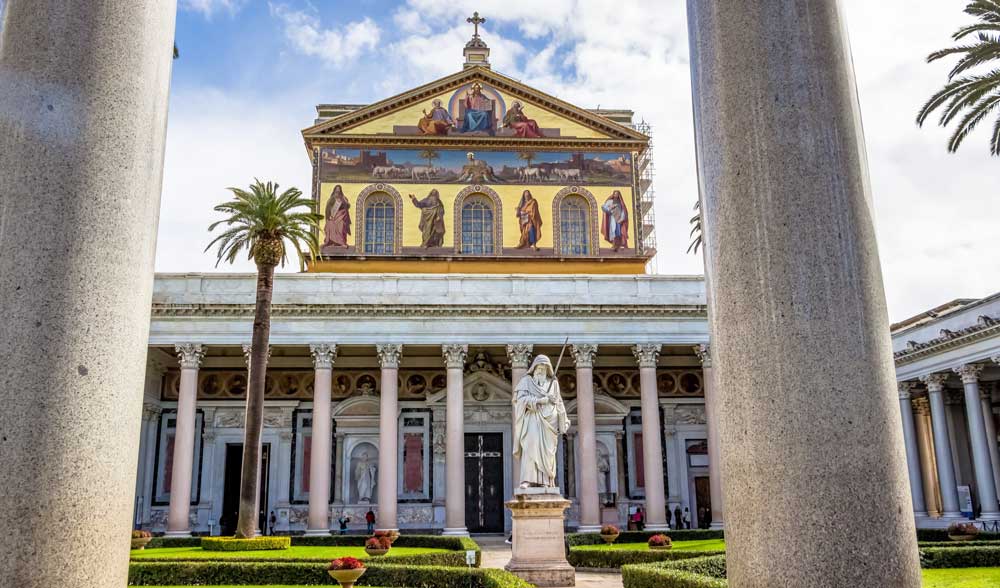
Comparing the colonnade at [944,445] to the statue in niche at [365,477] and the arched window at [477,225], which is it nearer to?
the arched window at [477,225]

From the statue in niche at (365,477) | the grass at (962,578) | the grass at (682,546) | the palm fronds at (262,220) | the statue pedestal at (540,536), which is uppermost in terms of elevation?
the palm fronds at (262,220)

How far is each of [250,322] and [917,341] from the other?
2501 centimetres

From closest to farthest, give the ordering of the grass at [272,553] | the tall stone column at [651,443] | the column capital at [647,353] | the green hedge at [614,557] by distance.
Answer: the green hedge at [614,557] < the grass at [272,553] < the tall stone column at [651,443] < the column capital at [647,353]

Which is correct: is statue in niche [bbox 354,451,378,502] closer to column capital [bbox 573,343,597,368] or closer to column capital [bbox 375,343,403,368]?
column capital [bbox 375,343,403,368]

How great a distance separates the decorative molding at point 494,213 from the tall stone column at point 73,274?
3294cm

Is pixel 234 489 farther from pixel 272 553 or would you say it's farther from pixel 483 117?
pixel 483 117

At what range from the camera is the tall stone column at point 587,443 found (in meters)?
29.1

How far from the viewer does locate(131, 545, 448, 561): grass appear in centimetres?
1862

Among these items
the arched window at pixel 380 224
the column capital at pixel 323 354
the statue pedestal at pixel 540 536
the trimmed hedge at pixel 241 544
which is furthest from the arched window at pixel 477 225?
A: the statue pedestal at pixel 540 536

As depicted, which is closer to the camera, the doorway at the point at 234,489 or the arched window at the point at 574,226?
the doorway at the point at 234,489

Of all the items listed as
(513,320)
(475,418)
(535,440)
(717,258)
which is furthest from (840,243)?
(475,418)

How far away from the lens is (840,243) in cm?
338

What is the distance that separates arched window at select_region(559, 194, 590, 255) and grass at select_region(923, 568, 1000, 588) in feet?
76.3

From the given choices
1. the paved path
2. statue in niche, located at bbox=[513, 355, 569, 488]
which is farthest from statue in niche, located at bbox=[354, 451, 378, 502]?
statue in niche, located at bbox=[513, 355, 569, 488]
